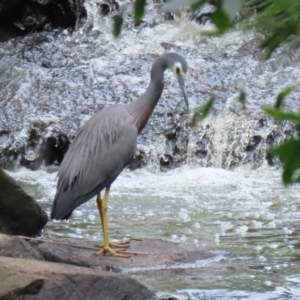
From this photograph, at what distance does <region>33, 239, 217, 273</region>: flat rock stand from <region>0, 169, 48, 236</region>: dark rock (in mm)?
477

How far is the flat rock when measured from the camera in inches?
174

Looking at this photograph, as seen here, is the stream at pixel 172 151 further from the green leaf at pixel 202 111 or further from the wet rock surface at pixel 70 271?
the green leaf at pixel 202 111

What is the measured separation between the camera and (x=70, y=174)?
15.5 feet

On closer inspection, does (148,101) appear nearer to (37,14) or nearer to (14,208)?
(14,208)

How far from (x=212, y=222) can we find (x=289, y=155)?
17.4ft

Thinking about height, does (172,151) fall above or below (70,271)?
above

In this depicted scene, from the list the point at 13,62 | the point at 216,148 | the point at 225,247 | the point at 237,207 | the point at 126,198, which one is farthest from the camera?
the point at 13,62

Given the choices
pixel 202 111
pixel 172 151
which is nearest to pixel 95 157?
pixel 202 111

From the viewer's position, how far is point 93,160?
4730 millimetres

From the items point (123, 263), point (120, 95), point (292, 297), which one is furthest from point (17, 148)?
point (292, 297)

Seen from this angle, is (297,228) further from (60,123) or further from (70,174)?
(60,123)

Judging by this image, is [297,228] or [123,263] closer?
[123,263]

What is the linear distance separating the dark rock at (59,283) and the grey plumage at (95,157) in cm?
112

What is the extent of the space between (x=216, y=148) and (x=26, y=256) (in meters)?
5.29
